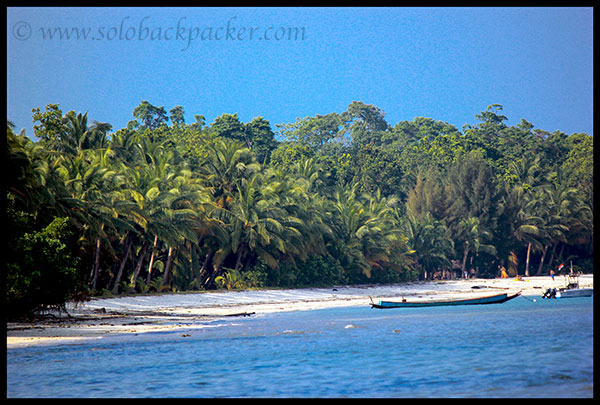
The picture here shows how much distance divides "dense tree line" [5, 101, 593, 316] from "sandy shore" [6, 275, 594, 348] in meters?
1.24

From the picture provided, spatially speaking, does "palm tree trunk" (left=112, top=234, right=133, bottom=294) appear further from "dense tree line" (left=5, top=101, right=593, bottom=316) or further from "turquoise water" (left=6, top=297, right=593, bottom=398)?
"turquoise water" (left=6, top=297, right=593, bottom=398)

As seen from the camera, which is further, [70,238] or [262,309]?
[262,309]

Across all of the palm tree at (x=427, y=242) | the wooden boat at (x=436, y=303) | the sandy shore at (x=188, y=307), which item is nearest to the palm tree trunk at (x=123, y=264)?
the sandy shore at (x=188, y=307)

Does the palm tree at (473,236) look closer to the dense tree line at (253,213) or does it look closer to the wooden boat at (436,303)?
the dense tree line at (253,213)

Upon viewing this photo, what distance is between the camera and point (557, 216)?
7088cm

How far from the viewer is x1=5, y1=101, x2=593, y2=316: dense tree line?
2686cm

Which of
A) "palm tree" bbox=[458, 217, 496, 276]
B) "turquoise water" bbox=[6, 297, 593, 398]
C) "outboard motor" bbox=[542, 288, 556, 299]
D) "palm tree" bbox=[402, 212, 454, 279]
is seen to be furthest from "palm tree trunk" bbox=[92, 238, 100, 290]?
"palm tree" bbox=[458, 217, 496, 276]

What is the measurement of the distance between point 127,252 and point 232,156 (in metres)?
11.9

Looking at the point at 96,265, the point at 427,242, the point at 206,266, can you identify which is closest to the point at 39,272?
the point at 96,265

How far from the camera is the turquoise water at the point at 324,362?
47.8 ft

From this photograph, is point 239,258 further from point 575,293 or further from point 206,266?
point 575,293
